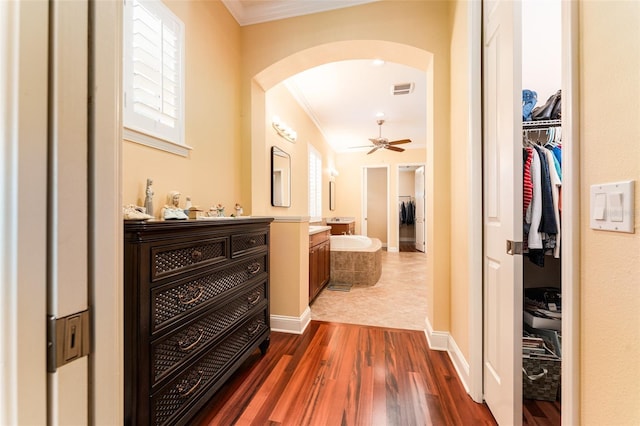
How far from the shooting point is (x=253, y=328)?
6.53 feet

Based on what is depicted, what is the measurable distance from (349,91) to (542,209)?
126 inches

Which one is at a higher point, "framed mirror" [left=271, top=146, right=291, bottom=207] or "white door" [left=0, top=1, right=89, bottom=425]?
"framed mirror" [left=271, top=146, right=291, bottom=207]

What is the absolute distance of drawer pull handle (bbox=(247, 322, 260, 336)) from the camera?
1945mm

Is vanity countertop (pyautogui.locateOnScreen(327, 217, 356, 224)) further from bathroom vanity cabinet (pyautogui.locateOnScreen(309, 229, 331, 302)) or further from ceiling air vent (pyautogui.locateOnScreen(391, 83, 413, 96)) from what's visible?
ceiling air vent (pyautogui.locateOnScreen(391, 83, 413, 96))

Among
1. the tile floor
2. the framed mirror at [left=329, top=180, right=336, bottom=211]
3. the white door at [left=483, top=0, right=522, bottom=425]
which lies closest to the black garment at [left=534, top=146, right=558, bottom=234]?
the white door at [left=483, top=0, right=522, bottom=425]

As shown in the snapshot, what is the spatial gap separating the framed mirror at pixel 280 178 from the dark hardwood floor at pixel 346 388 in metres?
1.77

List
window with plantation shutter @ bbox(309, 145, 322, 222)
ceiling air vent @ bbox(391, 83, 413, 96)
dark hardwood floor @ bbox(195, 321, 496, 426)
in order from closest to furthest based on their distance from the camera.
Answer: dark hardwood floor @ bbox(195, 321, 496, 426) → ceiling air vent @ bbox(391, 83, 413, 96) → window with plantation shutter @ bbox(309, 145, 322, 222)

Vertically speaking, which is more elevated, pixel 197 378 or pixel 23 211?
pixel 23 211

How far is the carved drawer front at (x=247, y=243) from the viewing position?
1770 mm

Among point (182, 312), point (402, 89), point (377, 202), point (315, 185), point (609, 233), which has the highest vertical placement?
point (402, 89)

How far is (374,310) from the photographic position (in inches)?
123

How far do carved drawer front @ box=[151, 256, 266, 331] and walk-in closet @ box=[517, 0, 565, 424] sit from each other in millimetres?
1749

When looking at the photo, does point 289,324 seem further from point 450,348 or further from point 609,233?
point 609,233

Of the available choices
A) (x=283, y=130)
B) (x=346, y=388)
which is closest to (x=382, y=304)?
(x=346, y=388)
